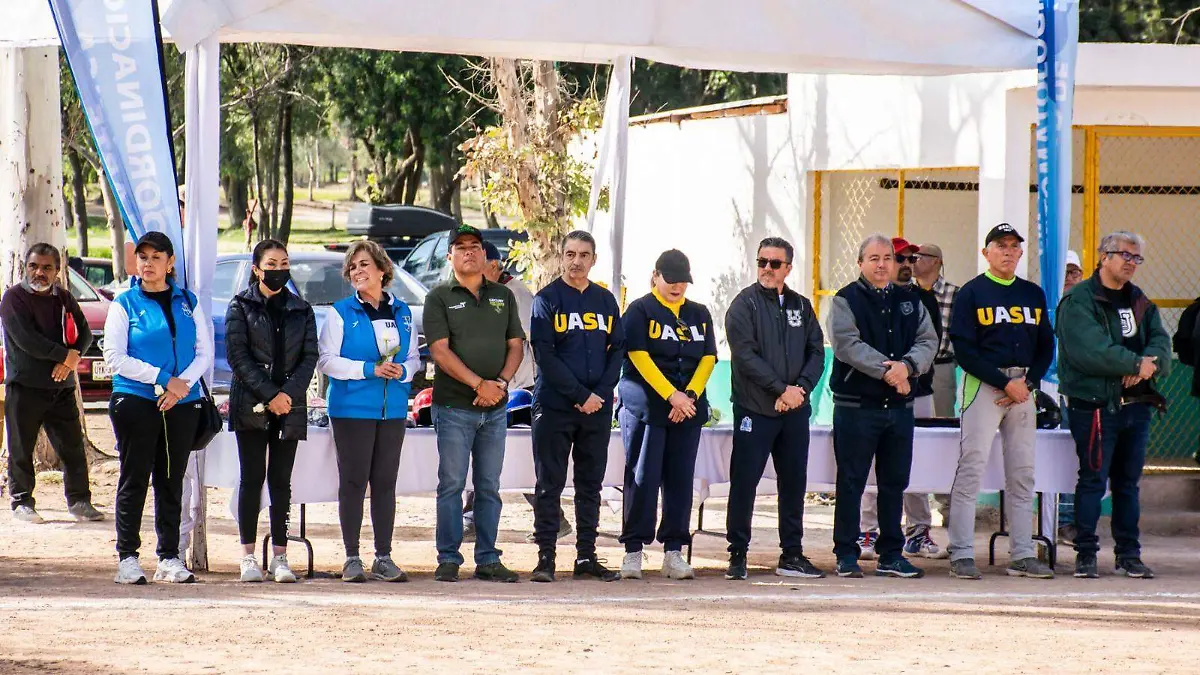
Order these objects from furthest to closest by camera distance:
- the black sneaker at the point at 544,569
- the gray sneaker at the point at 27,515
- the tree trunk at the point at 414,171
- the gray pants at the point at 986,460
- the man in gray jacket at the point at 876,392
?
the tree trunk at the point at 414,171, the gray sneaker at the point at 27,515, the gray pants at the point at 986,460, the man in gray jacket at the point at 876,392, the black sneaker at the point at 544,569

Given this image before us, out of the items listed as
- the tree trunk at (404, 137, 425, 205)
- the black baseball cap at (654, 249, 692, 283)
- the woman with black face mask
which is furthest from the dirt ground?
the tree trunk at (404, 137, 425, 205)

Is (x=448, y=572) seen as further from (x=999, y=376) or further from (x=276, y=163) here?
(x=276, y=163)

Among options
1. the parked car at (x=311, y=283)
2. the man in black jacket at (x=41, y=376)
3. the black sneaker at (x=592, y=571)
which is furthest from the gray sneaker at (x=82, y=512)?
the parked car at (x=311, y=283)

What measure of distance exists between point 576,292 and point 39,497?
5133 mm

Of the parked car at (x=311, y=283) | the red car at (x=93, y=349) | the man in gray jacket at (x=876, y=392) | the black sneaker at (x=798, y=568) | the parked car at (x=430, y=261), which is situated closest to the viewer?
the man in gray jacket at (x=876, y=392)

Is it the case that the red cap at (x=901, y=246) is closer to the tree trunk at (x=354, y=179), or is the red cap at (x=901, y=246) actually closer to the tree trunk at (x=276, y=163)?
the tree trunk at (x=276, y=163)

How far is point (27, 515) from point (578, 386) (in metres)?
4.34

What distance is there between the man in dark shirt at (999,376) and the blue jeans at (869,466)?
1.31ft

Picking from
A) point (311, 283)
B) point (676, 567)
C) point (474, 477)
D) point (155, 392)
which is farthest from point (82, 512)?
point (311, 283)

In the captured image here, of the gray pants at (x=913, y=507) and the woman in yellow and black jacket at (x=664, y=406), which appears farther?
the gray pants at (x=913, y=507)

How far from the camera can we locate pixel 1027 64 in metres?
9.67

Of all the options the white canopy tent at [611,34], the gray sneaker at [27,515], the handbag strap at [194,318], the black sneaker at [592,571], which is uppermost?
the white canopy tent at [611,34]

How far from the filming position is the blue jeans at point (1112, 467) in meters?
9.08

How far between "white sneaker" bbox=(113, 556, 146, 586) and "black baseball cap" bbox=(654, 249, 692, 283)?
323cm
